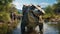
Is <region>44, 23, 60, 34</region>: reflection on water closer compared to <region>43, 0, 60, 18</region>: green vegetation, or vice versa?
<region>44, 23, 60, 34</region>: reflection on water

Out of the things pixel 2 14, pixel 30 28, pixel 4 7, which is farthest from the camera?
pixel 4 7

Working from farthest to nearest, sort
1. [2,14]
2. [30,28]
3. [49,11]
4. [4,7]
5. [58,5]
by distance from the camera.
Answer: [58,5] < [49,11] < [4,7] < [2,14] < [30,28]

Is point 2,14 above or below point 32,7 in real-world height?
below

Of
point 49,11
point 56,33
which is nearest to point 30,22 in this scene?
point 56,33

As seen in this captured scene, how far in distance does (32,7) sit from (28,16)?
71 cm

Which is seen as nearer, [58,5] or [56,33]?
[56,33]

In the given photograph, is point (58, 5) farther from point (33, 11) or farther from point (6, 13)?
point (33, 11)

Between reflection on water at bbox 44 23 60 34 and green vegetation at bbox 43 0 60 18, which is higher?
reflection on water at bbox 44 23 60 34

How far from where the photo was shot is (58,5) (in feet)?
132

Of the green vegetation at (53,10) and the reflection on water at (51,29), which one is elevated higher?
the reflection on water at (51,29)

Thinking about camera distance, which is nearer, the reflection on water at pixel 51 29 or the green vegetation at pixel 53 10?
the reflection on water at pixel 51 29

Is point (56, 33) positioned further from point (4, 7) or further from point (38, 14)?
point (4, 7)

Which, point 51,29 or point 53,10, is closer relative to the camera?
point 51,29

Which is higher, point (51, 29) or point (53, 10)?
point (51, 29)
